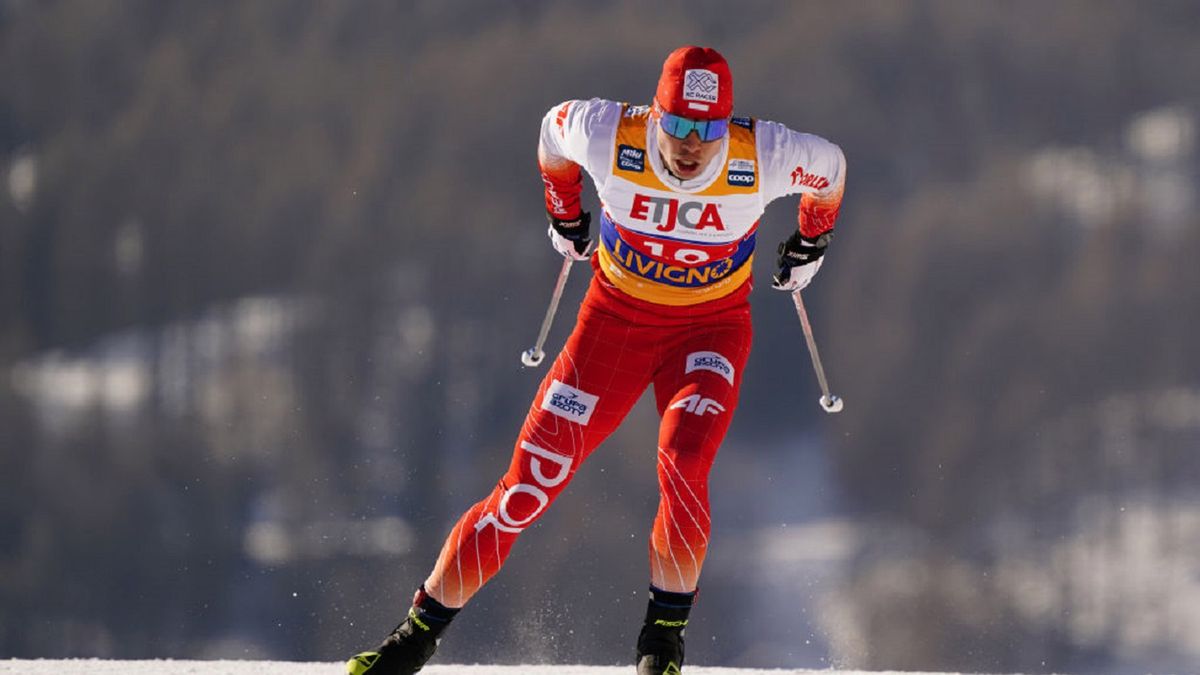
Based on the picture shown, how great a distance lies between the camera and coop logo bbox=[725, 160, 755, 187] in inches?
146

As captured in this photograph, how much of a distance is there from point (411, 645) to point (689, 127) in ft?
4.37

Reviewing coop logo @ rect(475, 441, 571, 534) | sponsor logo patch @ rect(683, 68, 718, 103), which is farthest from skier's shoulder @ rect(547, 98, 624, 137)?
coop logo @ rect(475, 441, 571, 534)

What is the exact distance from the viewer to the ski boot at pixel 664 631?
11.8 feet

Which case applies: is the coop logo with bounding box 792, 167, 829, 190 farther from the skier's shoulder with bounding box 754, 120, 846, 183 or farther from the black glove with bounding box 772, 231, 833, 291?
the black glove with bounding box 772, 231, 833, 291

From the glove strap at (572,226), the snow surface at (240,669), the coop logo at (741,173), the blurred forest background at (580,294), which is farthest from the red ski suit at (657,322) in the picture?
the blurred forest background at (580,294)

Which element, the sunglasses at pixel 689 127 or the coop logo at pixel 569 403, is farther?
the coop logo at pixel 569 403

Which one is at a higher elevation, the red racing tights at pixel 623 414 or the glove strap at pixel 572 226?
the glove strap at pixel 572 226

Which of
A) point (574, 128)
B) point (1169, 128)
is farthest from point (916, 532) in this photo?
point (574, 128)

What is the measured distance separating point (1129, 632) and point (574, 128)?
3.70 metres

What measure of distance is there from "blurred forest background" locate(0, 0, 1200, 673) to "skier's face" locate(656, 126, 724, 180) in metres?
2.69

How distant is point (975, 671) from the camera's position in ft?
21.1

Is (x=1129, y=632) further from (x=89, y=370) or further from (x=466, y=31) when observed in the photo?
(x=89, y=370)

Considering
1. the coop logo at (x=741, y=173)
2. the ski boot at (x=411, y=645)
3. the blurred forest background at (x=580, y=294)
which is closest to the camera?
the ski boot at (x=411, y=645)

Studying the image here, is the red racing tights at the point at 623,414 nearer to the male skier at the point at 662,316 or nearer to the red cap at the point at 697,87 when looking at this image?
the male skier at the point at 662,316
